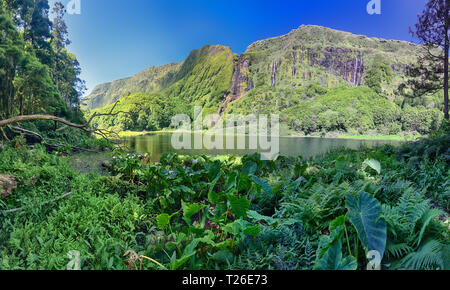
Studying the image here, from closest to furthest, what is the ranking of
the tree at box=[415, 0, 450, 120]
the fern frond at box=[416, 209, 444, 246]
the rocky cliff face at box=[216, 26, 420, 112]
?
the fern frond at box=[416, 209, 444, 246] → the tree at box=[415, 0, 450, 120] → the rocky cliff face at box=[216, 26, 420, 112]

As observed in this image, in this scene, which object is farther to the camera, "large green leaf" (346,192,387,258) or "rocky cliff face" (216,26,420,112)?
"rocky cliff face" (216,26,420,112)

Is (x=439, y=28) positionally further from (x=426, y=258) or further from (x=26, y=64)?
(x=26, y=64)

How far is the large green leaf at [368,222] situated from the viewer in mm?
1188

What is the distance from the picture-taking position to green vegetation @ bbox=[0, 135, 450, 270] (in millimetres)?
→ 1286

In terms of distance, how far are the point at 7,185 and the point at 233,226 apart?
3785 mm

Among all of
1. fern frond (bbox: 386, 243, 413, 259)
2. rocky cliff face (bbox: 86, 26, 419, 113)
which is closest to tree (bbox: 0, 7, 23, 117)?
fern frond (bbox: 386, 243, 413, 259)

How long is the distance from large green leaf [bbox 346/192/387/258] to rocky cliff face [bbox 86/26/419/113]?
4862 cm

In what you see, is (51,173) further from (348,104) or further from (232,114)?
(348,104)

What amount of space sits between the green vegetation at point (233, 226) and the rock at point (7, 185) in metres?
0.10

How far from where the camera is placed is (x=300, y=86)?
75062 millimetres

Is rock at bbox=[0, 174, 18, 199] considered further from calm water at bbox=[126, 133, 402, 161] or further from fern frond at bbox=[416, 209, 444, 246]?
calm water at bbox=[126, 133, 402, 161]

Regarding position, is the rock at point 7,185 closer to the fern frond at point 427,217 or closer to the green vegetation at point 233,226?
the green vegetation at point 233,226

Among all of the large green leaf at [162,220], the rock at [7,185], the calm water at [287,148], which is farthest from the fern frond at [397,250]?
the calm water at [287,148]

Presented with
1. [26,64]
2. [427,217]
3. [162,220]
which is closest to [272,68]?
[26,64]
